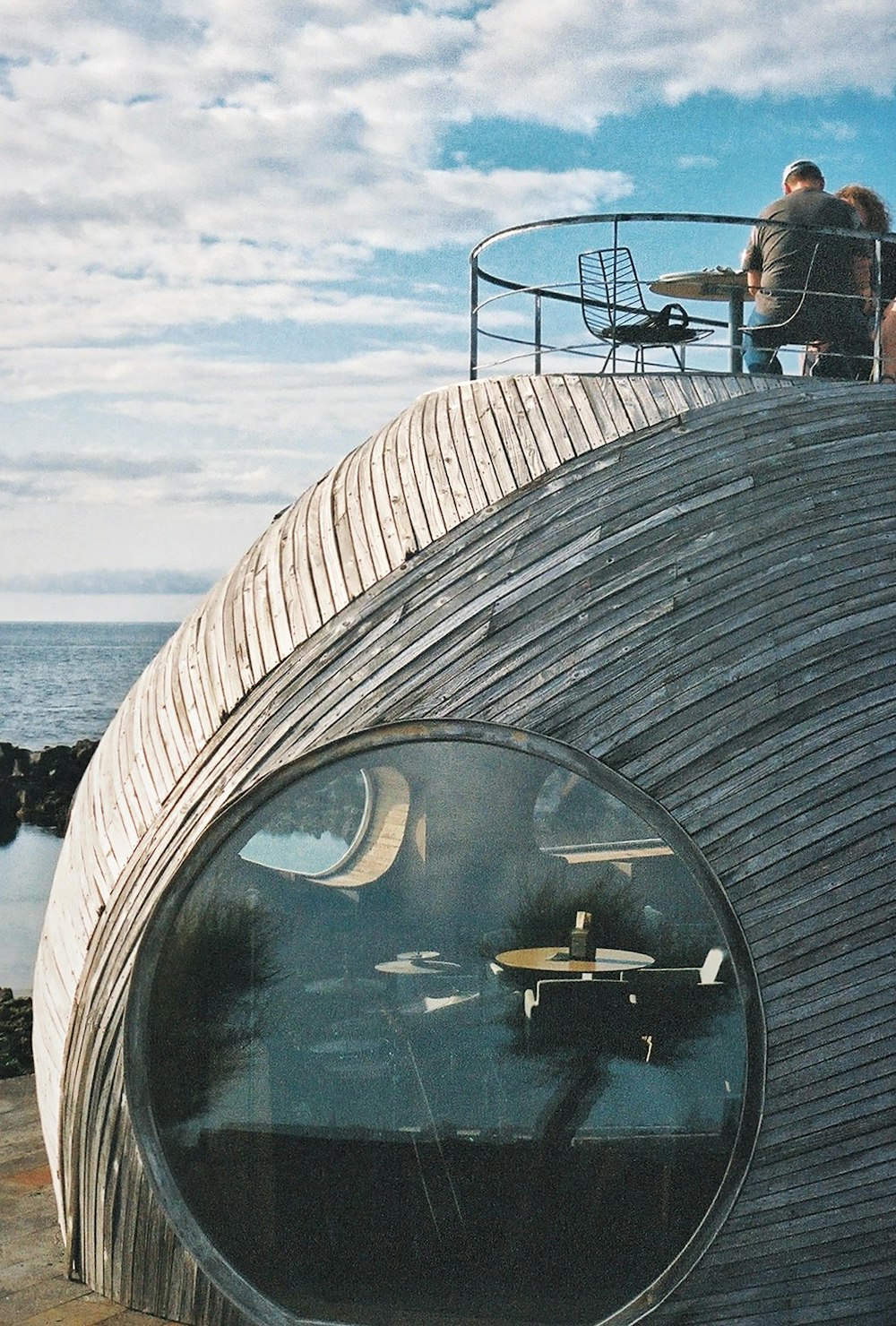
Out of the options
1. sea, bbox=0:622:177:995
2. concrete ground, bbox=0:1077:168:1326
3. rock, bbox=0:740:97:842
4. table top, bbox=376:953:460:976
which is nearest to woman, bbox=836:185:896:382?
table top, bbox=376:953:460:976

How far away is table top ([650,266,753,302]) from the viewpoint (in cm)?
866

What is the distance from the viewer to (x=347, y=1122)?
7.20 metres

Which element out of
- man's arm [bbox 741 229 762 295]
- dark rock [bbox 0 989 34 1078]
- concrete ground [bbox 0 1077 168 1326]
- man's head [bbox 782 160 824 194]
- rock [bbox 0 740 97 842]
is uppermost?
man's head [bbox 782 160 824 194]

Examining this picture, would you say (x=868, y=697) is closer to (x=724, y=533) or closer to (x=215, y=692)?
(x=724, y=533)

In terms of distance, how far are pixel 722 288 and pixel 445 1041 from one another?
4.86 m

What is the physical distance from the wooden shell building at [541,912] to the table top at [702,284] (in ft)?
3.84

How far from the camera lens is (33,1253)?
839 centimetres

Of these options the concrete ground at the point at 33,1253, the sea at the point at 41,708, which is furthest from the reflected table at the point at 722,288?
the sea at the point at 41,708

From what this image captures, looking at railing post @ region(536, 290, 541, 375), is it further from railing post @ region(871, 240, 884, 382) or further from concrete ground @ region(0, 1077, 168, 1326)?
concrete ground @ region(0, 1077, 168, 1326)

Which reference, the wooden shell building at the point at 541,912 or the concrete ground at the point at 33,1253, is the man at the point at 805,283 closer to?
the wooden shell building at the point at 541,912

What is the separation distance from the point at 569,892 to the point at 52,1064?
3.28 metres

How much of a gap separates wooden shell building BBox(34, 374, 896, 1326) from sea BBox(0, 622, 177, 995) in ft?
66.0

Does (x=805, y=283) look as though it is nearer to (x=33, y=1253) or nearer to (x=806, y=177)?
(x=806, y=177)

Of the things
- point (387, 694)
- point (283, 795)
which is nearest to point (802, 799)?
point (387, 694)
